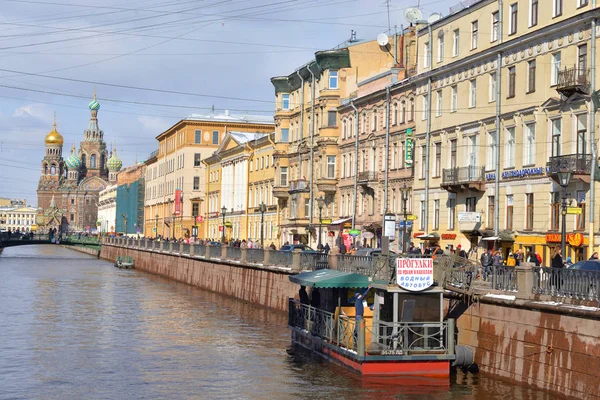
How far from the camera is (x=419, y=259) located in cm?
2908

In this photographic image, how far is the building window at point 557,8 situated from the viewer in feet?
139

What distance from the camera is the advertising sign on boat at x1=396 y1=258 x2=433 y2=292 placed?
29.2 meters

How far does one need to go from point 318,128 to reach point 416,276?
47.1m

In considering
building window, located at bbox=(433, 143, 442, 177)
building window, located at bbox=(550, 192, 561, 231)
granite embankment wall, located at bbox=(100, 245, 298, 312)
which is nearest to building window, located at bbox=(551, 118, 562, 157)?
building window, located at bbox=(550, 192, 561, 231)

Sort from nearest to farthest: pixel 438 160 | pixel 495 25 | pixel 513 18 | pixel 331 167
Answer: pixel 513 18 → pixel 495 25 → pixel 438 160 → pixel 331 167

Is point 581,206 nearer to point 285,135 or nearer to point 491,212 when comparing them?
point 491,212

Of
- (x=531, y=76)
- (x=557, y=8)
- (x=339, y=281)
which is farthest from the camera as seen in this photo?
(x=531, y=76)

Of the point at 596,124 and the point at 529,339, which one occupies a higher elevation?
the point at 596,124

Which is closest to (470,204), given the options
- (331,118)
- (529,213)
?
(529,213)

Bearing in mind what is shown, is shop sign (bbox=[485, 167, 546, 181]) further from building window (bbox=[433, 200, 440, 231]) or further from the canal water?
the canal water

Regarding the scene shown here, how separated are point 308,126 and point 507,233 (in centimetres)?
3404

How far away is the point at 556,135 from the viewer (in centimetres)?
4266

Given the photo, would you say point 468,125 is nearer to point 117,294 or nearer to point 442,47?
point 442,47

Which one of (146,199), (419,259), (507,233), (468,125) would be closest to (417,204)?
(468,125)
